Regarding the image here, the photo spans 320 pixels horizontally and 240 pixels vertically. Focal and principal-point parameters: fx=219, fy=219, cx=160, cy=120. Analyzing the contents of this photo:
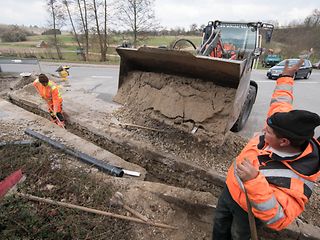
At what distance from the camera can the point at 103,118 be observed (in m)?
5.65

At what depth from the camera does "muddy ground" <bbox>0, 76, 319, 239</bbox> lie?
248 cm

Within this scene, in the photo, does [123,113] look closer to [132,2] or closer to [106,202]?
[106,202]

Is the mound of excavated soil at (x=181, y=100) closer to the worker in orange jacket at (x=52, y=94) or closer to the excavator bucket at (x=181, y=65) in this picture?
the excavator bucket at (x=181, y=65)

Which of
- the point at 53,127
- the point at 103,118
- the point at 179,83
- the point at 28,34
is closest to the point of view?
the point at 179,83

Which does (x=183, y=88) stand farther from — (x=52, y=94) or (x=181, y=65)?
(x=52, y=94)

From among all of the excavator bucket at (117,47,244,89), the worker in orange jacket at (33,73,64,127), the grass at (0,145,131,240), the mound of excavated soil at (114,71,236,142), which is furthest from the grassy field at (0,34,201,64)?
the grass at (0,145,131,240)

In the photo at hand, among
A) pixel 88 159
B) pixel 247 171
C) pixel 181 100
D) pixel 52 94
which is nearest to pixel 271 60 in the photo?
pixel 181 100

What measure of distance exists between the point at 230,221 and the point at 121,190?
4.92 feet

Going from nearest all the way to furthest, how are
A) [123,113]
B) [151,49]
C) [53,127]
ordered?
1. [151,49]
2. [53,127]
3. [123,113]

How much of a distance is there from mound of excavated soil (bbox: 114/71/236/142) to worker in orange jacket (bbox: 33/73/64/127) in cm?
162

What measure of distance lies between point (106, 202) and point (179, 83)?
2277 mm

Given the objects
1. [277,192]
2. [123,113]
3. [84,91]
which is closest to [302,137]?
[277,192]

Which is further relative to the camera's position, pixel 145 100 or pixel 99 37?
pixel 99 37

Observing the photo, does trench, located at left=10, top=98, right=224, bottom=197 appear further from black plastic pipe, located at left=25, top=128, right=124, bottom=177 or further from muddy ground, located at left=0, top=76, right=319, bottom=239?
black plastic pipe, located at left=25, top=128, right=124, bottom=177
